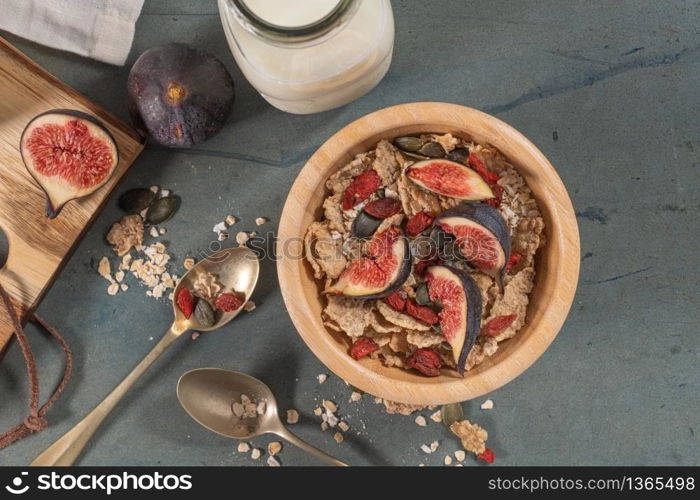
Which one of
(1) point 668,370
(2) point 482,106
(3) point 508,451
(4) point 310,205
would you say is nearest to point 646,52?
(2) point 482,106

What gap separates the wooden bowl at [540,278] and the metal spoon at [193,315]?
1.04 feet

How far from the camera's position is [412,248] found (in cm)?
165

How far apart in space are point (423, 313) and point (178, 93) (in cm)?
84

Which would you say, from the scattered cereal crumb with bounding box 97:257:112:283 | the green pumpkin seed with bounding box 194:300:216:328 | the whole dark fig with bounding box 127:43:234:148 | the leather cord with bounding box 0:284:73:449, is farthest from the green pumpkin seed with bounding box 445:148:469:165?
the leather cord with bounding box 0:284:73:449

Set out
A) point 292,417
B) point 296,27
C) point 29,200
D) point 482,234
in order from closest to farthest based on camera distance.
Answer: point 296,27
point 482,234
point 29,200
point 292,417

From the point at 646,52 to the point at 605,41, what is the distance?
0.12 meters

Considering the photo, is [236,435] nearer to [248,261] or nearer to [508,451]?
[248,261]

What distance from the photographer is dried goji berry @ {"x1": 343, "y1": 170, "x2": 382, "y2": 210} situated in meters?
1.65

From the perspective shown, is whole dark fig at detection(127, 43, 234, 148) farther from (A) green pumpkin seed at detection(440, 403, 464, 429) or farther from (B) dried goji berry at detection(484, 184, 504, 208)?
(A) green pumpkin seed at detection(440, 403, 464, 429)

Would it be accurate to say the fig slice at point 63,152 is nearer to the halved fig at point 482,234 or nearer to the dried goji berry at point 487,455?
the halved fig at point 482,234

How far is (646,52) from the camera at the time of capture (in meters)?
1.92

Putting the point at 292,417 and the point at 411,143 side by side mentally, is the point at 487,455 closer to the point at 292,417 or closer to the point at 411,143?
the point at 292,417

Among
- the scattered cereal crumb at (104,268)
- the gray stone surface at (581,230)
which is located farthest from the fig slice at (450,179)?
the scattered cereal crumb at (104,268)

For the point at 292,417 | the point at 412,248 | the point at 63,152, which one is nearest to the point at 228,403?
the point at 292,417
